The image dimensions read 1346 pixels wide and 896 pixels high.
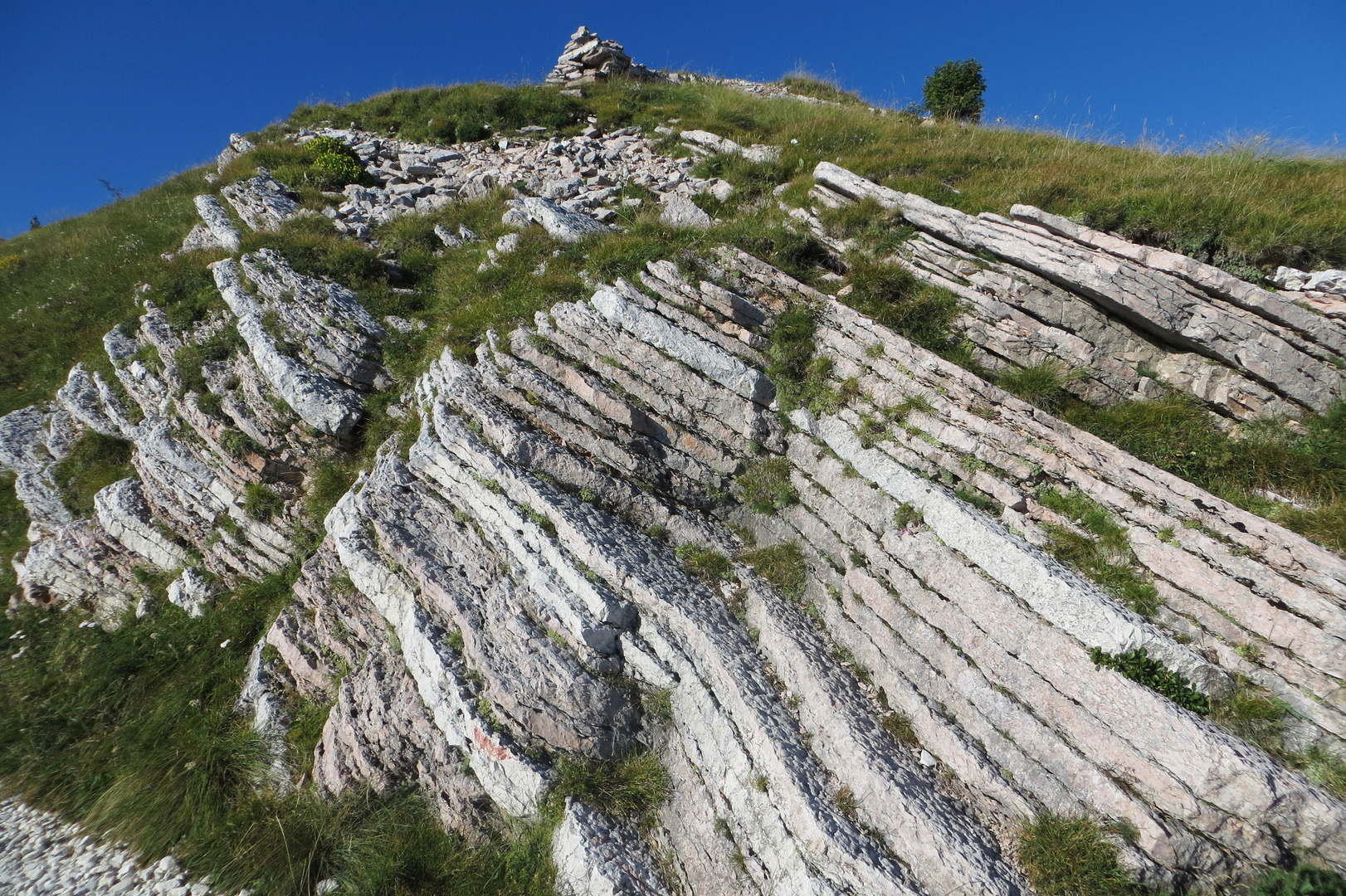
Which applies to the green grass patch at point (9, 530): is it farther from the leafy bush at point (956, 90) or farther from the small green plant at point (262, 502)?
the leafy bush at point (956, 90)

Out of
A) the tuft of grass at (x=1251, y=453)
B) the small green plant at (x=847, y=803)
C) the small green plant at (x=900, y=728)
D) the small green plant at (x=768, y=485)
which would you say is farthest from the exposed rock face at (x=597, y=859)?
the tuft of grass at (x=1251, y=453)

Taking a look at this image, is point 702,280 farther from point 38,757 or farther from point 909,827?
point 38,757

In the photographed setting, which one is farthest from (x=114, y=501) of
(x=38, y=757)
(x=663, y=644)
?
(x=663, y=644)

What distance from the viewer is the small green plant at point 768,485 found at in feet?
29.4

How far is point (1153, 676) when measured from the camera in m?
5.57

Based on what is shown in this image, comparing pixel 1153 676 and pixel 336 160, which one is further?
pixel 336 160

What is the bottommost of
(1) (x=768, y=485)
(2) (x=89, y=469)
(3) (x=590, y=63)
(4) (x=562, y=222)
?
(1) (x=768, y=485)

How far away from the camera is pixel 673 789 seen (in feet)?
21.9

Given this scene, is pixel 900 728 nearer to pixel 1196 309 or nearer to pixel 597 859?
pixel 597 859

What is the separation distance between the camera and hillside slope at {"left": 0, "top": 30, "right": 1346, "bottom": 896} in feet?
18.3

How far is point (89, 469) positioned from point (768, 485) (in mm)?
16595

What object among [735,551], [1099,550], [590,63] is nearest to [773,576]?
[735,551]

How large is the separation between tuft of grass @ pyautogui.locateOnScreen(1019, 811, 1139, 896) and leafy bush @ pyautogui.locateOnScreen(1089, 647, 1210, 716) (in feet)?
4.92

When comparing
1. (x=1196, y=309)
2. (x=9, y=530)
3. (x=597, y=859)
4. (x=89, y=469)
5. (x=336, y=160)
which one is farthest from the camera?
(x=336, y=160)
